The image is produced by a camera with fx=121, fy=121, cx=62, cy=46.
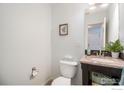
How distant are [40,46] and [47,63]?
38cm

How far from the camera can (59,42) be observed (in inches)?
88.2

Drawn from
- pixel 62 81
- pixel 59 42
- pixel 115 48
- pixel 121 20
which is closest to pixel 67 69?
pixel 62 81

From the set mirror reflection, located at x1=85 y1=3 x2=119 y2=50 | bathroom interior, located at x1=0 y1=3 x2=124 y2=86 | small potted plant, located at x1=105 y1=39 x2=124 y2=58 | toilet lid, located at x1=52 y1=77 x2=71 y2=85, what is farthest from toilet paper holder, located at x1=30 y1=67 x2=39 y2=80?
small potted plant, located at x1=105 y1=39 x2=124 y2=58

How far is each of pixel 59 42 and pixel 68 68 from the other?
507 millimetres

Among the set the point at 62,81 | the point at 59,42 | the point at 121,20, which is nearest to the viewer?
the point at 121,20

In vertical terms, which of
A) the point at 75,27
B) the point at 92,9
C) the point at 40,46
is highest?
the point at 92,9

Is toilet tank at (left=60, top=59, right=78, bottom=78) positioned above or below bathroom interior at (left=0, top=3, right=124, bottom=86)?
below

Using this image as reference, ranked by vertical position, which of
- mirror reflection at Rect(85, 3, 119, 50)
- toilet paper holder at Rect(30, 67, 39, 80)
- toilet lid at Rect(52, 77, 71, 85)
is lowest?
toilet lid at Rect(52, 77, 71, 85)

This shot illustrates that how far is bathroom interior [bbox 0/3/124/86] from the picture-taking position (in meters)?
1.64

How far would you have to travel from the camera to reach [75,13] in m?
2.14

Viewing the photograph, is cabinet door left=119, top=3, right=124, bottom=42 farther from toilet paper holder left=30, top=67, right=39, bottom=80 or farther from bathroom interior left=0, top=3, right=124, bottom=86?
toilet paper holder left=30, top=67, right=39, bottom=80

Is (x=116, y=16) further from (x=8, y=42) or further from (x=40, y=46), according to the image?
(x=8, y=42)

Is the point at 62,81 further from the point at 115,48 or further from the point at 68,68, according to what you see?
the point at 115,48
